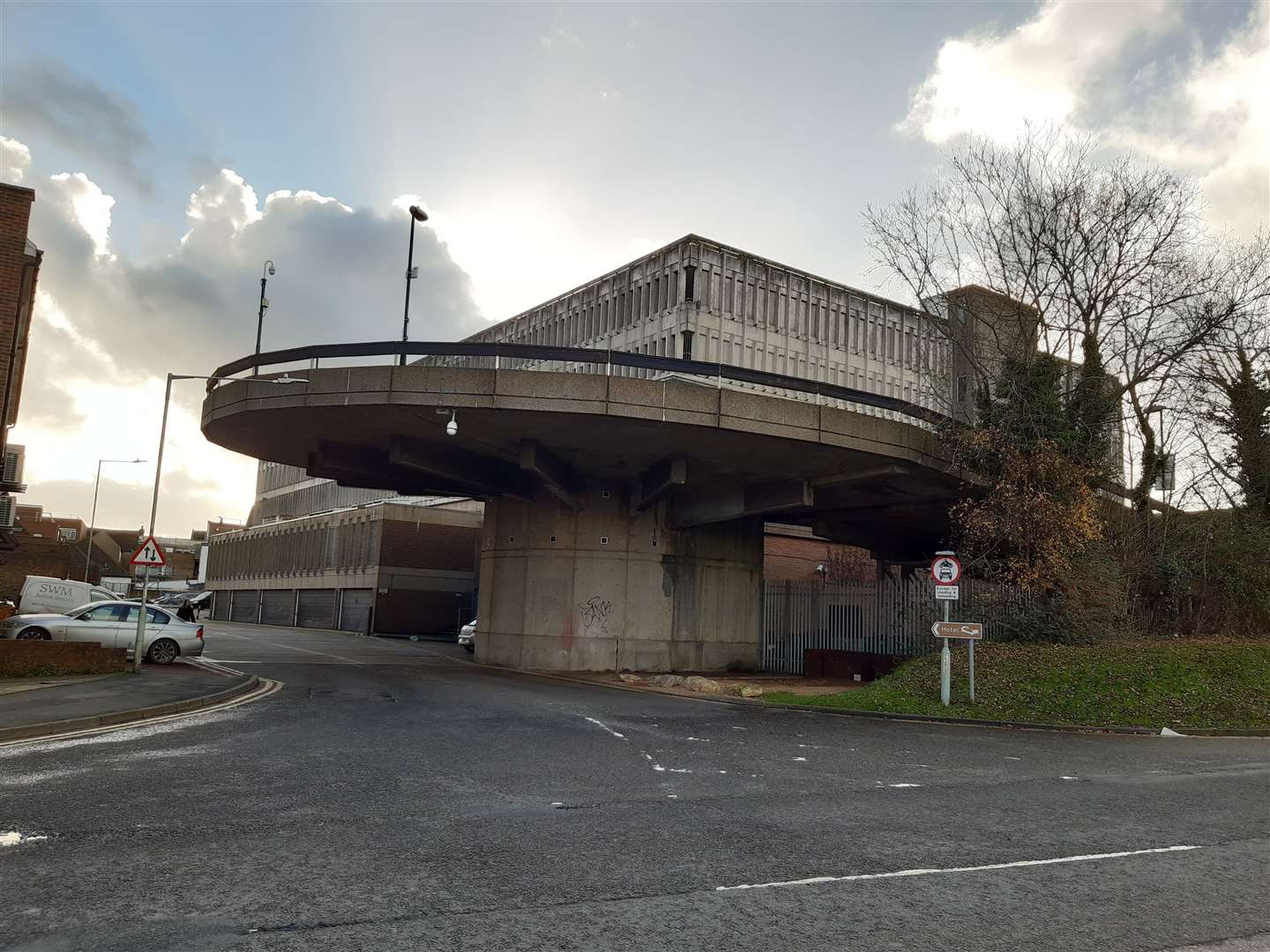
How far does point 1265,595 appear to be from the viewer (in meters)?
27.7

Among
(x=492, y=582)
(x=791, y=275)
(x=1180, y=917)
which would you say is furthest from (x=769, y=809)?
(x=791, y=275)

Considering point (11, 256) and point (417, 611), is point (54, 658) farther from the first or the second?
point (417, 611)

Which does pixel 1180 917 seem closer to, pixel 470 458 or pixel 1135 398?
pixel 470 458

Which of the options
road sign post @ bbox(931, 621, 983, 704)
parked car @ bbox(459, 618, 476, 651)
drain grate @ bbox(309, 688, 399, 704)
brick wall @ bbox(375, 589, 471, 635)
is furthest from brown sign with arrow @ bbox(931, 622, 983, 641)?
brick wall @ bbox(375, 589, 471, 635)

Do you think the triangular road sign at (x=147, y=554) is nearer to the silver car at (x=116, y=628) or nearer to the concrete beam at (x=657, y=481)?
the silver car at (x=116, y=628)

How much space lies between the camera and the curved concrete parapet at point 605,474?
20.8 meters

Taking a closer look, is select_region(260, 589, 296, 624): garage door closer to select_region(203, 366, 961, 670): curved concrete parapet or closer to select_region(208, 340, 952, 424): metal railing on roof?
select_region(203, 366, 961, 670): curved concrete parapet

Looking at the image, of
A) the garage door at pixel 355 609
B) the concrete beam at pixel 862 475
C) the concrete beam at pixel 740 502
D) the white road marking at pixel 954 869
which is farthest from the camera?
the garage door at pixel 355 609

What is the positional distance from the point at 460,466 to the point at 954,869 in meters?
21.7

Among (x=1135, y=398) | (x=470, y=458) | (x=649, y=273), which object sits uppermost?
(x=649, y=273)

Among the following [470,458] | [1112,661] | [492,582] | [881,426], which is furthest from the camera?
[492,582]

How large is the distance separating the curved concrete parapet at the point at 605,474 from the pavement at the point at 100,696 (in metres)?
6.59

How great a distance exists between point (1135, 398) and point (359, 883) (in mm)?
27688

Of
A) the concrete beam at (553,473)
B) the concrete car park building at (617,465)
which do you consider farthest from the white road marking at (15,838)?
the concrete beam at (553,473)
